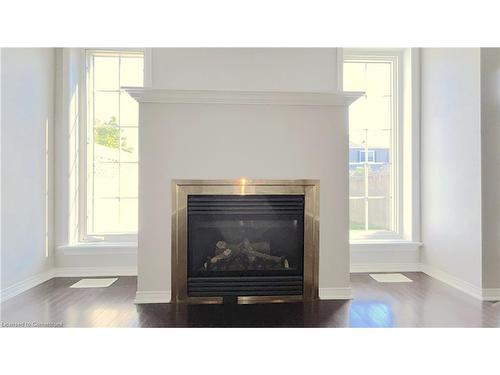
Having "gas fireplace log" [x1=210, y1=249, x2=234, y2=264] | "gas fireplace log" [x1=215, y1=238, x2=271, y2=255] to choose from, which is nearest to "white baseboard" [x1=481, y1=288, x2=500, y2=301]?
"gas fireplace log" [x1=215, y1=238, x2=271, y2=255]

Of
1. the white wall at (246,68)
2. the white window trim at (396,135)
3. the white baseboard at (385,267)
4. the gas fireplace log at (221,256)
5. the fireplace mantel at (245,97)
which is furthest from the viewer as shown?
the white window trim at (396,135)

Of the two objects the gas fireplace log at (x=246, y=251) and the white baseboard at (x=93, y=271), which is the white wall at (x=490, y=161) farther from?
the white baseboard at (x=93, y=271)

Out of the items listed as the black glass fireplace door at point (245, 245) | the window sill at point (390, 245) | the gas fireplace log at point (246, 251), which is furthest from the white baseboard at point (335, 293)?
the window sill at point (390, 245)

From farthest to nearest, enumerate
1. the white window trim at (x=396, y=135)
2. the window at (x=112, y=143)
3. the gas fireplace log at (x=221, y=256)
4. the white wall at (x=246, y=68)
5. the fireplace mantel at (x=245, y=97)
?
1. the white window trim at (x=396, y=135)
2. the window at (x=112, y=143)
3. the white wall at (x=246, y=68)
4. the gas fireplace log at (x=221, y=256)
5. the fireplace mantel at (x=245, y=97)

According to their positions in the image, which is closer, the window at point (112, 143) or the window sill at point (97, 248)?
the window sill at point (97, 248)

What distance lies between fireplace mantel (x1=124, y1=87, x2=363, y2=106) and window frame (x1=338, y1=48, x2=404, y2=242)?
1.41m

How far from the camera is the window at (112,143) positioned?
3.77 meters

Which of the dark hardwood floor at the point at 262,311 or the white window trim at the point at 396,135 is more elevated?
the white window trim at the point at 396,135

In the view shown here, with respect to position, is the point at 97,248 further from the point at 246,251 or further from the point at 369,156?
the point at 369,156

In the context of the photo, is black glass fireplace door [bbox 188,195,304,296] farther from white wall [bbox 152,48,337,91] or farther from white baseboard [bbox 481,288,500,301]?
white baseboard [bbox 481,288,500,301]

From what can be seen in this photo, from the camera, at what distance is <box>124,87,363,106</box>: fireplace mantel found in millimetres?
2682

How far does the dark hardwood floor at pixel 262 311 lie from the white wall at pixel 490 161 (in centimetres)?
47

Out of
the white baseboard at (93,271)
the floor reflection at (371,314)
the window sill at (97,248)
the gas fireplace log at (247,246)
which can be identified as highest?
the gas fireplace log at (247,246)
